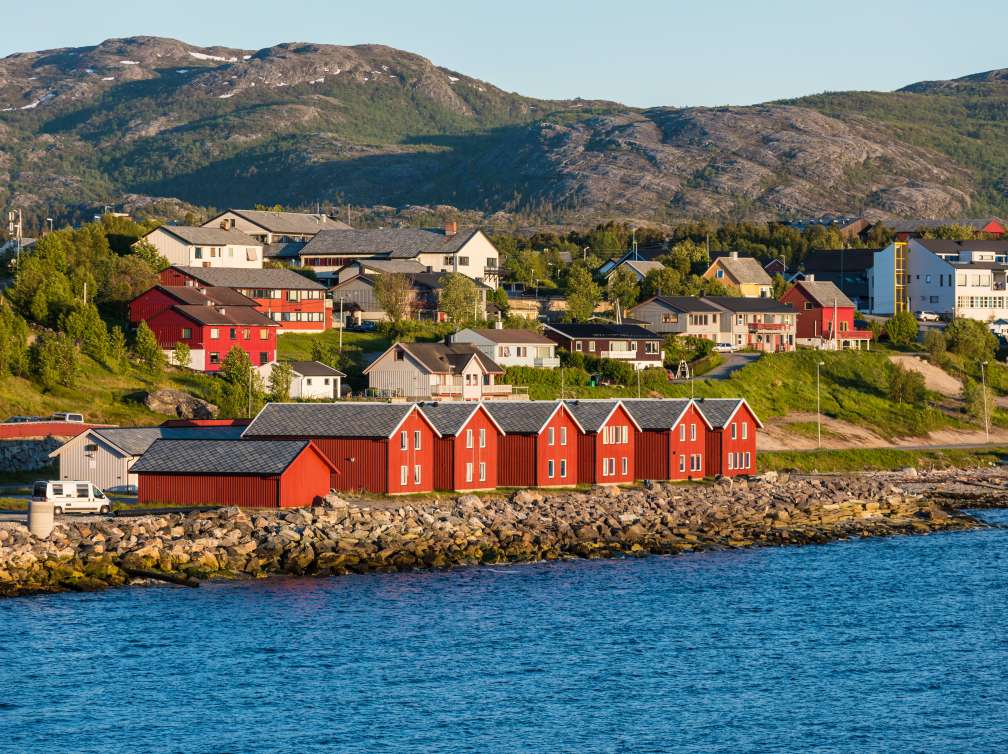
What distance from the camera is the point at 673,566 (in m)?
63.3

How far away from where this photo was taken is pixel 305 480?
66.2 meters

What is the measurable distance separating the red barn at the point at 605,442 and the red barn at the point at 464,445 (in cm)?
519

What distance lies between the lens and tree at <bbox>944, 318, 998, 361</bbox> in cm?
12594

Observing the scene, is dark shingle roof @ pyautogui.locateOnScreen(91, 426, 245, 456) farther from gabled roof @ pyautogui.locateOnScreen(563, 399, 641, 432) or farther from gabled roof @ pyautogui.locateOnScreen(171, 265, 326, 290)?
gabled roof @ pyautogui.locateOnScreen(171, 265, 326, 290)

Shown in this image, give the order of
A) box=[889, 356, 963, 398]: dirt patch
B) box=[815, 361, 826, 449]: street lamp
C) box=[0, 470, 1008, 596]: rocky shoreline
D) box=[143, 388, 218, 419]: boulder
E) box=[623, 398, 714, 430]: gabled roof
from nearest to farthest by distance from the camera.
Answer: box=[0, 470, 1008, 596]: rocky shoreline, box=[623, 398, 714, 430]: gabled roof, box=[143, 388, 218, 419]: boulder, box=[815, 361, 826, 449]: street lamp, box=[889, 356, 963, 398]: dirt patch

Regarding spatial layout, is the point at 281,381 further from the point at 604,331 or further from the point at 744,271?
the point at 744,271

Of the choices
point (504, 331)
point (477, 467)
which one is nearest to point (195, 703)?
point (477, 467)

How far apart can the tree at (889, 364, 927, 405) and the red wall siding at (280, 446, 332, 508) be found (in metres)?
55.3

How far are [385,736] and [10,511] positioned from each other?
2835cm

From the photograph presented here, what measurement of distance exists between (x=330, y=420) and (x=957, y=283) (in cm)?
9375

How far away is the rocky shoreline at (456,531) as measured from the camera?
183 ft

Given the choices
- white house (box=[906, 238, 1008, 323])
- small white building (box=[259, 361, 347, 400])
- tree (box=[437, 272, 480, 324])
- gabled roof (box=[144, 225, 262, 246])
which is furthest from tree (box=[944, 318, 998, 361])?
gabled roof (box=[144, 225, 262, 246])

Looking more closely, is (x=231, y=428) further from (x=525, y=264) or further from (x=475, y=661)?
(x=525, y=264)

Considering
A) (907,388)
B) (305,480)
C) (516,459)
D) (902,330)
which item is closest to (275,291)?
(516,459)
